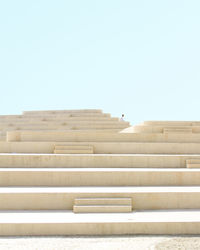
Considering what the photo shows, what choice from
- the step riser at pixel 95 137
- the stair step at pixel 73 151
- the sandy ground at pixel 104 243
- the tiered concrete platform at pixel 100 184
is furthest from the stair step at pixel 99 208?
the step riser at pixel 95 137

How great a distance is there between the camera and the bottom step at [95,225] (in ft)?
22.1

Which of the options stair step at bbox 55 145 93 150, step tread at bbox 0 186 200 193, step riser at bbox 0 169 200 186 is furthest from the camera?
stair step at bbox 55 145 93 150

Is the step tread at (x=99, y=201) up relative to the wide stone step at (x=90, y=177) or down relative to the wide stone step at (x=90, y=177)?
down

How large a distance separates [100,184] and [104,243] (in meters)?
2.62

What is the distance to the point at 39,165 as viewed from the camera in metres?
9.93

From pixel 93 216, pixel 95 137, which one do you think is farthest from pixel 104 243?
pixel 95 137

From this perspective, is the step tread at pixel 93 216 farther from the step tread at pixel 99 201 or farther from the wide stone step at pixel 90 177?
the wide stone step at pixel 90 177

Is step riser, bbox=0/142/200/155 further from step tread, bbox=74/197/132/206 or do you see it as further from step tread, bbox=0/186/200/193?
step tread, bbox=74/197/132/206

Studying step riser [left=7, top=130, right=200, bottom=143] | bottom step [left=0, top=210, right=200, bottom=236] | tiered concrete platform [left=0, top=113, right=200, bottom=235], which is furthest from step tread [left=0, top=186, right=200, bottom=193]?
step riser [left=7, top=130, right=200, bottom=143]

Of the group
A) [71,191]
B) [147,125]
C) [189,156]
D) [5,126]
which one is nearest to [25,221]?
[71,191]

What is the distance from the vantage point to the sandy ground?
6211 millimetres

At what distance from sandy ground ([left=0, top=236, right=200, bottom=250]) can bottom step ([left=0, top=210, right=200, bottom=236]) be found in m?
0.14

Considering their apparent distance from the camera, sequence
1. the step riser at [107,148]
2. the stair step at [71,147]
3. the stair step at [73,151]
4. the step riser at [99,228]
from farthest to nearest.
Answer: the step riser at [107,148] < the stair step at [71,147] < the stair step at [73,151] < the step riser at [99,228]

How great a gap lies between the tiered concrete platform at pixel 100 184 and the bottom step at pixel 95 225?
0.02 m
